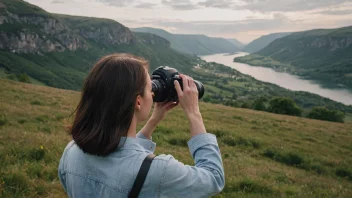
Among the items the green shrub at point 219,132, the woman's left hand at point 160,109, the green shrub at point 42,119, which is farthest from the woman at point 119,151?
the green shrub at point 219,132

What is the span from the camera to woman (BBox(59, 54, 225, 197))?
182 cm

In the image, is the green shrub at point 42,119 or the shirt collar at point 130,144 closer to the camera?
the shirt collar at point 130,144

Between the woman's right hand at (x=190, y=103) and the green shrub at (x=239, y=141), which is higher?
the woman's right hand at (x=190, y=103)

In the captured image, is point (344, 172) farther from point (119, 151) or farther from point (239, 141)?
point (119, 151)

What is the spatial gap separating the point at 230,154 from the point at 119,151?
9060 mm

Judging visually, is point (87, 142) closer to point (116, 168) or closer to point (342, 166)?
point (116, 168)

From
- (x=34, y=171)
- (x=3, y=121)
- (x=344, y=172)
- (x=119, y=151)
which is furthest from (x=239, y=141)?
(x=119, y=151)

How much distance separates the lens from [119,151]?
6.21ft

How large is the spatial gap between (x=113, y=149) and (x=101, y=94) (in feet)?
1.18

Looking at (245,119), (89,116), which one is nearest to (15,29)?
(245,119)

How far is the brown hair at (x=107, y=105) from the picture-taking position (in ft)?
6.17

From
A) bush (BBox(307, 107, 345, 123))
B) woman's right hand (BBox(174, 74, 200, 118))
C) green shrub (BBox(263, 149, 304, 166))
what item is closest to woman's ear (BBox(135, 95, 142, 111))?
woman's right hand (BBox(174, 74, 200, 118))

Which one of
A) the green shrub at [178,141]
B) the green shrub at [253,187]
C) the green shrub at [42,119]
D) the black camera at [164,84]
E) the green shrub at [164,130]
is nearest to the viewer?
the black camera at [164,84]

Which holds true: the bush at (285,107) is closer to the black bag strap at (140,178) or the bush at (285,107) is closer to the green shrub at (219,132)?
the green shrub at (219,132)
